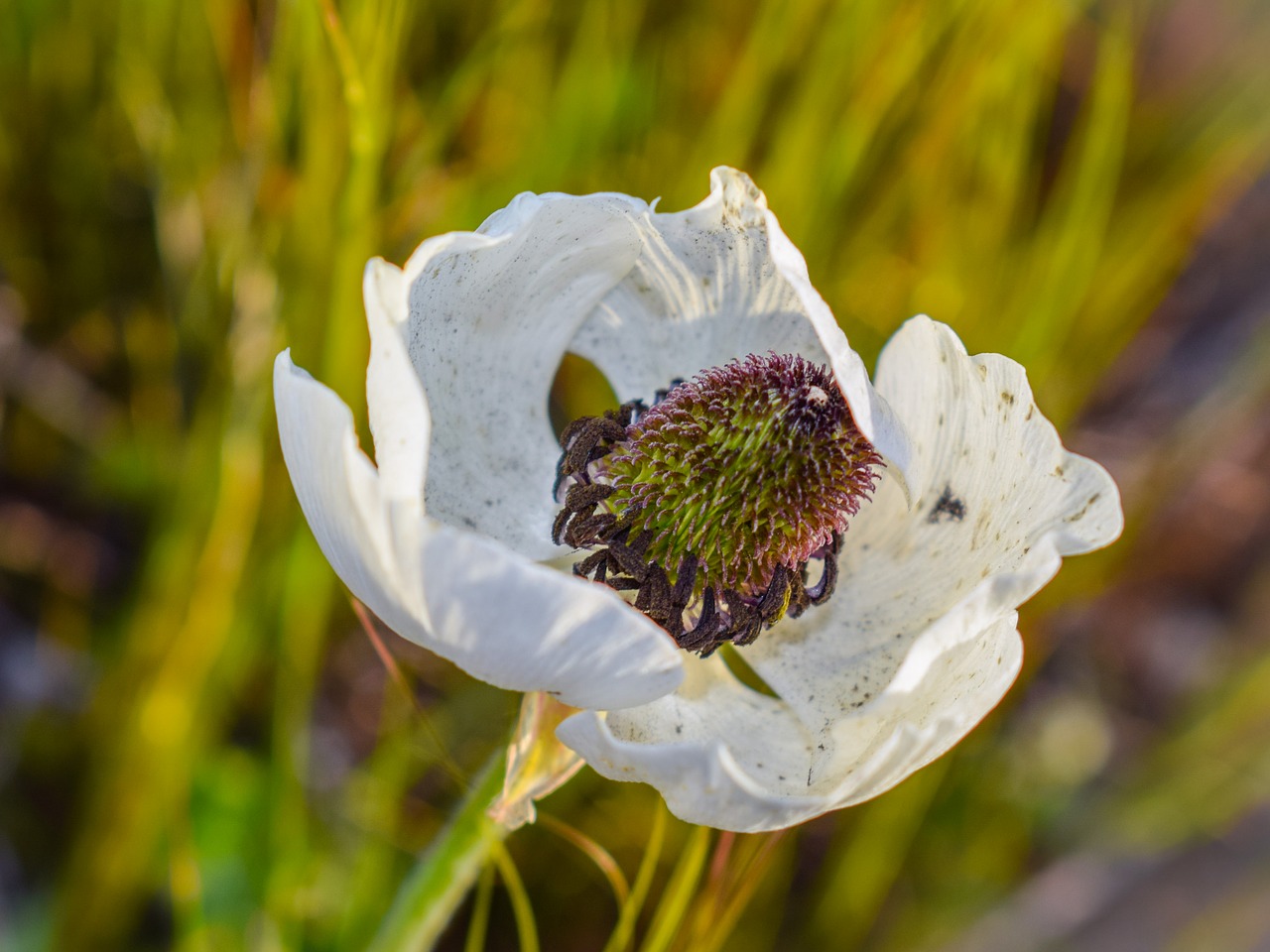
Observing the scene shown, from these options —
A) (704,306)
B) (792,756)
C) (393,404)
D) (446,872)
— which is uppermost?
(704,306)

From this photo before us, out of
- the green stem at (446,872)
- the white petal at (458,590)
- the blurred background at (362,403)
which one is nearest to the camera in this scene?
the white petal at (458,590)

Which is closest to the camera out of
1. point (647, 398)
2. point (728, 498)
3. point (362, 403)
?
point (728, 498)

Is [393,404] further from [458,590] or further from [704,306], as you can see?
[704,306]

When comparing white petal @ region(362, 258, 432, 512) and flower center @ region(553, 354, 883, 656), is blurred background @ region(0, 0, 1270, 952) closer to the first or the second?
flower center @ region(553, 354, 883, 656)

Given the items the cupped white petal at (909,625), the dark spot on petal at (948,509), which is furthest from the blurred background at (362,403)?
the dark spot on petal at (948,509)

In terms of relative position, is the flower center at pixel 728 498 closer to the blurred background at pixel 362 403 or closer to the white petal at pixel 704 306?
the white petal at pixel 704 306

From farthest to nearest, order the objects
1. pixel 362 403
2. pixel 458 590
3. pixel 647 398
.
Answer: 1. pixel 362 403
2. pixel 647 398
3. pixel 458 590

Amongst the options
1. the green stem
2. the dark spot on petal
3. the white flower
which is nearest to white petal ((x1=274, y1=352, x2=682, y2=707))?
the white flower

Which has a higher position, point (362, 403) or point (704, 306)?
point (704, 306)

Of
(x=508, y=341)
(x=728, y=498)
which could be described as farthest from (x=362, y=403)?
(x=728, y=498)
